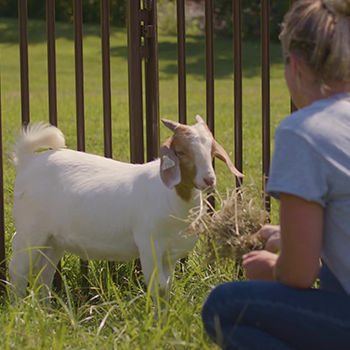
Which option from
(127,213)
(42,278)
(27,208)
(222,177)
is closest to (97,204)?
(127,213)

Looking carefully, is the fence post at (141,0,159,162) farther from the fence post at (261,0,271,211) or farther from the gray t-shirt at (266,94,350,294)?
the gray t-shirt at (266,94,350,294)

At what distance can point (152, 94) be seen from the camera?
3.39 metres

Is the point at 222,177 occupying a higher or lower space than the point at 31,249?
lower

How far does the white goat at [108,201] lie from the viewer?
267cm

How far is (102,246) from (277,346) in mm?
1148

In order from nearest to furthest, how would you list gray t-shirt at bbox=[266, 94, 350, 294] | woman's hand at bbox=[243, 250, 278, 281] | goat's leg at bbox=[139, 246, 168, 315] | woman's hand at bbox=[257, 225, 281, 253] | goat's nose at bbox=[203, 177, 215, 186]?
gray t-shirt at bbox=[266, 94, 350, 294] → woman's hand at bbox=[243, 250, 278, 281] → woman's hand at bbox=[257, 225, 281, 253] → goat's nose at bbox=[203, 177, 215, 186] → goat's leg at bbox=[139, 246, 168, 315]

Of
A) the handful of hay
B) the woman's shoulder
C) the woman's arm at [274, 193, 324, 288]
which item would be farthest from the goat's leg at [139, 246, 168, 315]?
the woman's shoulder

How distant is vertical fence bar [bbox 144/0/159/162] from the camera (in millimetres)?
3314

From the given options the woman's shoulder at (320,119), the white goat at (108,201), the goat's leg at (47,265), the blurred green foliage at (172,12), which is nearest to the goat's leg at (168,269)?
the white goat at (108,201)

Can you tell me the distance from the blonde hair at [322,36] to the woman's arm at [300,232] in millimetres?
407

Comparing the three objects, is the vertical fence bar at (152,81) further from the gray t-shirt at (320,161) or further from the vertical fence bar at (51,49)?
the gray t-shirt at (320,161)

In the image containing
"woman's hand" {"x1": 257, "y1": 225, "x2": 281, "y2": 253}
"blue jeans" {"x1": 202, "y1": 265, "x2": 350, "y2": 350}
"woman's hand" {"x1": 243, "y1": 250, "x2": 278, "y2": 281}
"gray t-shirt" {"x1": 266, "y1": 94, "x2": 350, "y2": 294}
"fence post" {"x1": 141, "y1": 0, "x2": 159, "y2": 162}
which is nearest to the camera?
"gray t-shirt" {"x1": 266, "y1": 94, "x2": 350, "y2": 294}

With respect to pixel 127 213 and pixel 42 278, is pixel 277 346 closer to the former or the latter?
pixel 127 213

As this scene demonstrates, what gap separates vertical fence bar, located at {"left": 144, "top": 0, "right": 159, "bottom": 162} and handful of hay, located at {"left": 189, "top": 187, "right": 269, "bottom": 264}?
0.96 meters
